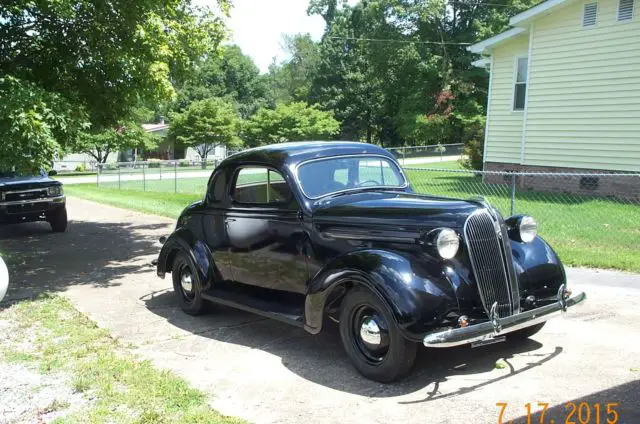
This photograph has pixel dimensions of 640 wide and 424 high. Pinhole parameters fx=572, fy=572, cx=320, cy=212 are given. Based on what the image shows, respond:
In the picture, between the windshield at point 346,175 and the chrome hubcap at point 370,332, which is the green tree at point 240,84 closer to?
the windshield at point 346,175

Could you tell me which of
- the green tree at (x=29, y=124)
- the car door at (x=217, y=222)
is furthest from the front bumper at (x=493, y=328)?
the green tree at (x=29, y=124)

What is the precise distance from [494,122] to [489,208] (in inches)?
556

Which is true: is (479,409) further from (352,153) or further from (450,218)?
(352,153)

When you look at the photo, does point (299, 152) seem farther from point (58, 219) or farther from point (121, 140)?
point (121, 140)

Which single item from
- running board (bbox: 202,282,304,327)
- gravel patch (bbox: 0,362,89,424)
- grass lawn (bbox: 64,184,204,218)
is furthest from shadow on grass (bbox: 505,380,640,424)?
grass lawn (bbox: 64,184,204,218)

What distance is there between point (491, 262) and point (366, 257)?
3.15ft

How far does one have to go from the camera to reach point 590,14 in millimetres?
14578

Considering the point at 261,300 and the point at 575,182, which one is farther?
the point at 575,182

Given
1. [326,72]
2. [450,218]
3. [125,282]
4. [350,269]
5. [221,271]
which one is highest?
[326,72]

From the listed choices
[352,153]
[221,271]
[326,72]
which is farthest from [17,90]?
[326,72]

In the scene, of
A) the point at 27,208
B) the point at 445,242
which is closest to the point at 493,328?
the point at 445,242

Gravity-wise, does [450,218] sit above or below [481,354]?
above

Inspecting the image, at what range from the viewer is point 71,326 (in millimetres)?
5980

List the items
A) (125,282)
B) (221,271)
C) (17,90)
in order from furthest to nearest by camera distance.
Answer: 1. (125,282)
2. (17,90)
3. (221,271)
